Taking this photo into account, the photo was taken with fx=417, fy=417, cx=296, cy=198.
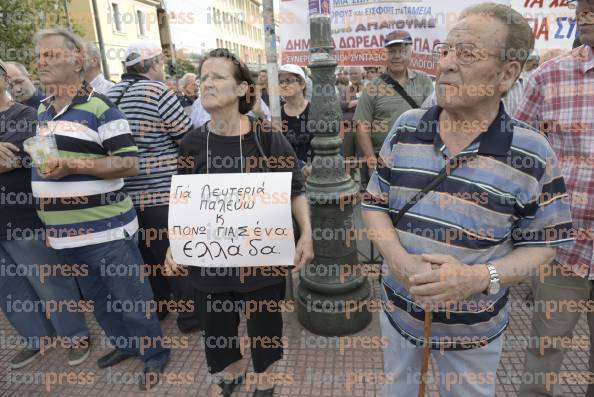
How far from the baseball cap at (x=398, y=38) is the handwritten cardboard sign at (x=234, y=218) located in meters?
2.09

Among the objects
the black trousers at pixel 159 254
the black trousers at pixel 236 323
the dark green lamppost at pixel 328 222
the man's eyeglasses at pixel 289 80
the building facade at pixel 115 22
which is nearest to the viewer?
the black trousers at pixel 236 323

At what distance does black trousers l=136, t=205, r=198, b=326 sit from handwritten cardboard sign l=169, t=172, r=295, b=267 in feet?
3.58

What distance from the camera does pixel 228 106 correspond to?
2.10 metres

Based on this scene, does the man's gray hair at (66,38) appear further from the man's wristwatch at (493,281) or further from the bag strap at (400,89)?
the man's wristwatch at (493,281)

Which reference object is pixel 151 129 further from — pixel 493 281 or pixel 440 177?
pixel 493 281

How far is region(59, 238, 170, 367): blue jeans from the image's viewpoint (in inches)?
103

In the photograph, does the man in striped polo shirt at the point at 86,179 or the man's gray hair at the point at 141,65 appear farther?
the man's gray hair at the point at 141,65

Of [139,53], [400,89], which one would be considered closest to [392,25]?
[400,89]

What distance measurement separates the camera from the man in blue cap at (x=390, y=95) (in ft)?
11.7

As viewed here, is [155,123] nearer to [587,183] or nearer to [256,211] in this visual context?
[256,211]

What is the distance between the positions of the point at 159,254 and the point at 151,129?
103 cm

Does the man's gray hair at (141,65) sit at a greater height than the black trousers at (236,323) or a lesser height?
greater

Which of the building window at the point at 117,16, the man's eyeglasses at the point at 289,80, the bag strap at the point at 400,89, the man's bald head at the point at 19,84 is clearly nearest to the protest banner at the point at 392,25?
the man's eyeglasses at the point at 289,80

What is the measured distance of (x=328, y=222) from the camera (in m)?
3.06
